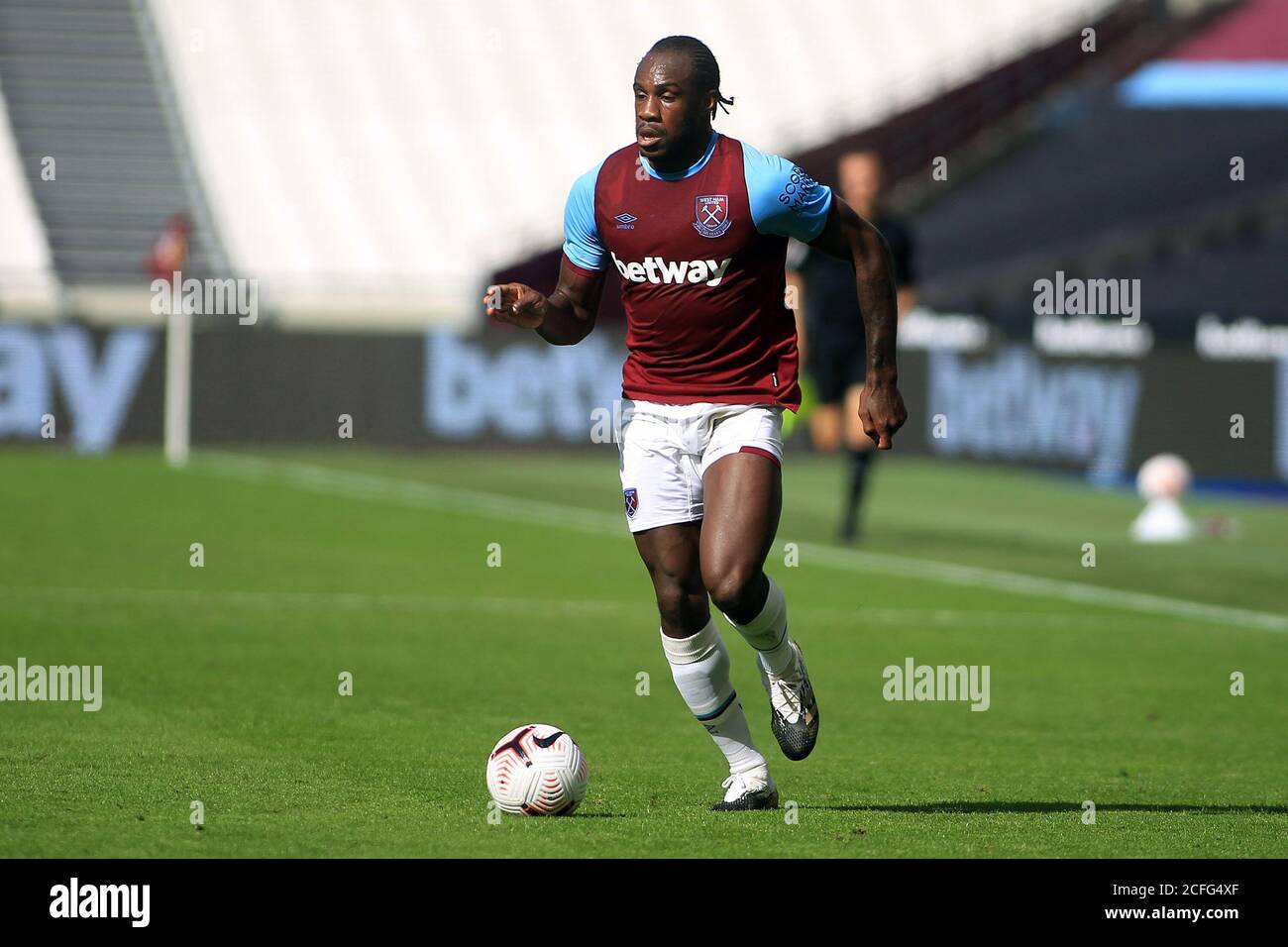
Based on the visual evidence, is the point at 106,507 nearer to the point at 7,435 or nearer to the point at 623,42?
the point at 7,435

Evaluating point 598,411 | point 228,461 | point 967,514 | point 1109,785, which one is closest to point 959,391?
point 598,411

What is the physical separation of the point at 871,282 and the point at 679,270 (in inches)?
24.3

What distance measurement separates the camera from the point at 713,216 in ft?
22.7

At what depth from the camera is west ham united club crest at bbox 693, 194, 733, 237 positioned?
→ 6.92m

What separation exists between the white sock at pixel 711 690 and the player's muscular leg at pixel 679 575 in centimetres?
6

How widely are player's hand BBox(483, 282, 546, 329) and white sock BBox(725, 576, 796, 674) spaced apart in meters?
1.12

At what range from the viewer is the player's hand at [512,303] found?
678 centimetres

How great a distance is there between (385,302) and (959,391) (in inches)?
349

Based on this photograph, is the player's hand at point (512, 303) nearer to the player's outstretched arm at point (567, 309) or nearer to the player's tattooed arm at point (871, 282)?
the player's outstretched arm at point (567, 309)

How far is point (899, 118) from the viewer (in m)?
38.2
